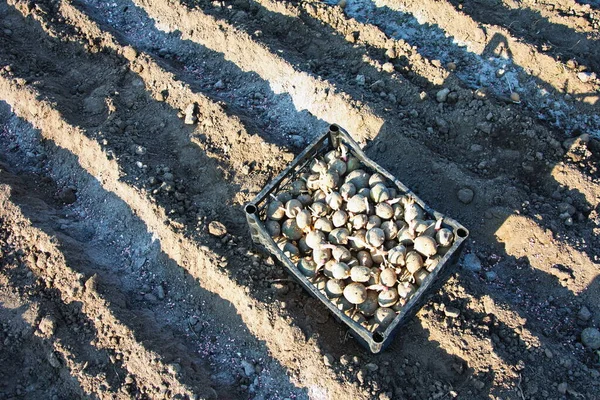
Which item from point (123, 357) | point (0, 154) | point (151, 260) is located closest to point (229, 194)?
point (151, 260)

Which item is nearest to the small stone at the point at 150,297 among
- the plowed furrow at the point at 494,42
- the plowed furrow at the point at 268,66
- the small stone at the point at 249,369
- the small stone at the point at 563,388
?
the small stone at the point at 249,369

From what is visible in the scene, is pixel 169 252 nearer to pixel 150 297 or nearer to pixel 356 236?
pixel 150 297

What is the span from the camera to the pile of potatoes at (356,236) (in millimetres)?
3809

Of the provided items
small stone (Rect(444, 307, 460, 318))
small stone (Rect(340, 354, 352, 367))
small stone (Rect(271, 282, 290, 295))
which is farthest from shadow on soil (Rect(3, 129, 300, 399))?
small stone (Rect(444, 307, 460, 318))

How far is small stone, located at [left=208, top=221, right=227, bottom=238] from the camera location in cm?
444

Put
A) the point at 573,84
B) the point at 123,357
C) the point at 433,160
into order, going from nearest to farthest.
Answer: the point at 123,357, the point at 433,160, the point at 573,84

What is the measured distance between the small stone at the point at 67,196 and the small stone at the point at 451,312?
133 inches

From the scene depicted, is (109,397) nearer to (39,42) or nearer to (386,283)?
(386,283)

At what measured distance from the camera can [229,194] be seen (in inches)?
188

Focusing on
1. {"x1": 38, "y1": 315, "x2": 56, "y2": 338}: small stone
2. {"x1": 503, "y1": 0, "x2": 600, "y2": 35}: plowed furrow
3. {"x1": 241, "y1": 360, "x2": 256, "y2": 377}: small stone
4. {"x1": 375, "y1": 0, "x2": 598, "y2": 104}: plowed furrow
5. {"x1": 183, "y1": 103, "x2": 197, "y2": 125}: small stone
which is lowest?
{"x1": 38, "y1": 315, "x2": 56, "y2": 338}: small stone

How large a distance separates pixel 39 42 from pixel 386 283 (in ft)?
15.4

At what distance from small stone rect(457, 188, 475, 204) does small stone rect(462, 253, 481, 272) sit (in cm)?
47

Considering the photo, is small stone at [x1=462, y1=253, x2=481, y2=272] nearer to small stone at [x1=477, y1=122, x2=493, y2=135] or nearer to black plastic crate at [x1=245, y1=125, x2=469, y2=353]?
black plastic crate at [x1=245, y1=125, x2=469, y2=353]

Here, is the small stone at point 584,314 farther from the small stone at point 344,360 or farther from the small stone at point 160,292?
the small stone at point 160,292
